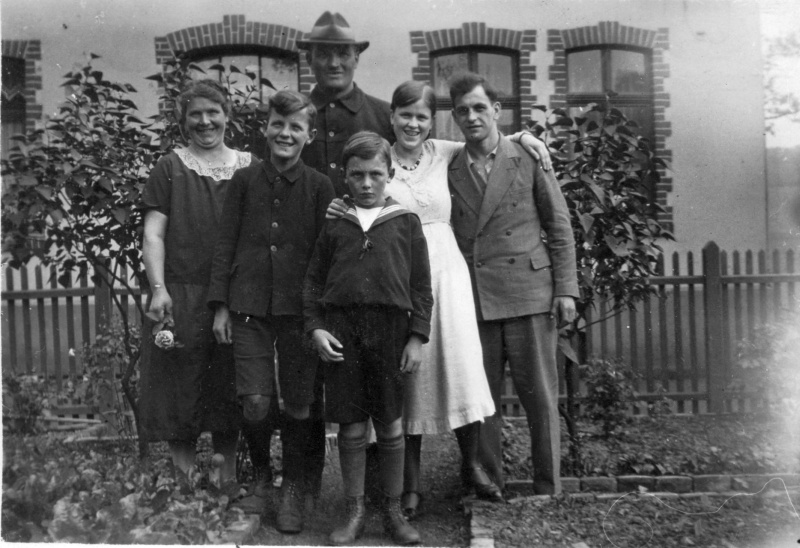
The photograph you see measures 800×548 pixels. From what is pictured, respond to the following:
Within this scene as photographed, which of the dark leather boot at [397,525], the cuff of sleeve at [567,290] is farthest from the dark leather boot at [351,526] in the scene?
the cuff of sleeve at [567,290]

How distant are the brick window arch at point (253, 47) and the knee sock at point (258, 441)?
4.09 meters

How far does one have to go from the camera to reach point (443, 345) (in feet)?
11.6

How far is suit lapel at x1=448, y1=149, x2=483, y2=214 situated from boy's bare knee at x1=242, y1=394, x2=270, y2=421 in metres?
1.39

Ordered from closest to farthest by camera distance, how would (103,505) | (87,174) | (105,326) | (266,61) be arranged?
(103,505) < (87,174) < (105,326) < (266,61)

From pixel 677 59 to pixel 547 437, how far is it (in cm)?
521

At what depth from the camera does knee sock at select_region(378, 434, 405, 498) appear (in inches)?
127

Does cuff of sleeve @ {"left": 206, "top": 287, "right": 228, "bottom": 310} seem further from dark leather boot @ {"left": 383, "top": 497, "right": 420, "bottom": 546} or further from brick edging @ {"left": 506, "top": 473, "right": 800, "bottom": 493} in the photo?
brick edging @ {"left": 506, "top": 473, "right": 800, "bottom": 493}

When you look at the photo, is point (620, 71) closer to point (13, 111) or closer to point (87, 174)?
point (87, 174)

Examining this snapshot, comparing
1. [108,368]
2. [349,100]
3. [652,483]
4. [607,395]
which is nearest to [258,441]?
[349,100]

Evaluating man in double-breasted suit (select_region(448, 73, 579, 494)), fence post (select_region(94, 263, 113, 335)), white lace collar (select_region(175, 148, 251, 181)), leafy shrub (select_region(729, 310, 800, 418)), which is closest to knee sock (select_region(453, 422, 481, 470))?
man in double-breasted suit (select_region(448, 73, 579, 494))

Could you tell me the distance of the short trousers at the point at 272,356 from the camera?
329 centimetres

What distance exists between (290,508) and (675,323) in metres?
4.40

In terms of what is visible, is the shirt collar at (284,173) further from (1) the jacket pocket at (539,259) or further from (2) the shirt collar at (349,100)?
(1) the jacket pocket at (539,259)

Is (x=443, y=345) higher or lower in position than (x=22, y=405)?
higher
